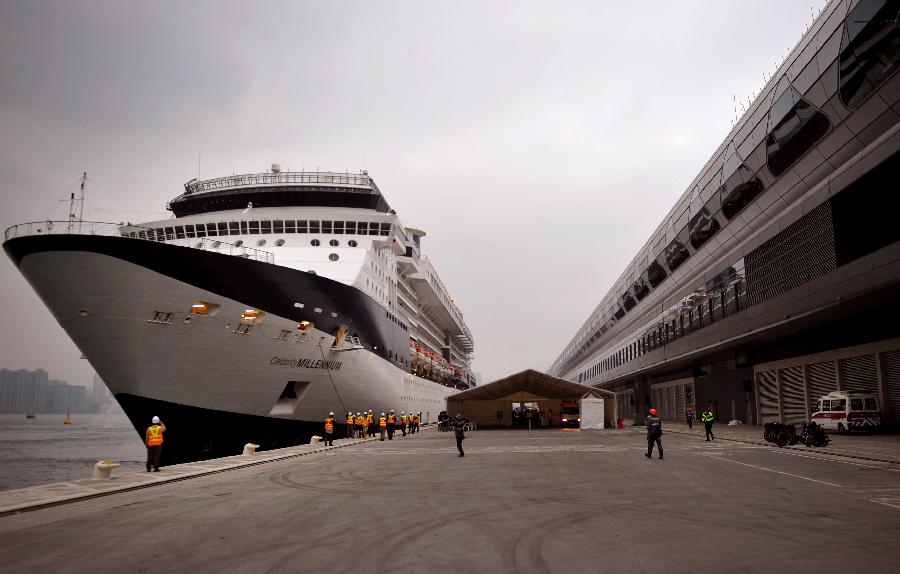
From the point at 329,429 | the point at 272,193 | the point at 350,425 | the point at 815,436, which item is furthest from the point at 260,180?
the point at 815,436

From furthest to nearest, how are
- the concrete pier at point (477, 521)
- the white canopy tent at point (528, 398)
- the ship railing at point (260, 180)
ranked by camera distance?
the white canopy tent at point (528, 398), the ship railing at point (260, 180), the concrete pier at point (477, 521)

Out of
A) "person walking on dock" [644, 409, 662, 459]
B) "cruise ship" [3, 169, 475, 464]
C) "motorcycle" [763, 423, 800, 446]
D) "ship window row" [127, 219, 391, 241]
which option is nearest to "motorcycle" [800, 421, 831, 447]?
"motorcycle" [763, 423, 800, 446]

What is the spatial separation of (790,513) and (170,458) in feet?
65.8

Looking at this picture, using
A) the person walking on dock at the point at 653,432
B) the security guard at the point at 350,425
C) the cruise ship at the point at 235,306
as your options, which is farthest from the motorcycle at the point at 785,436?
the security guard at the point at 350,425

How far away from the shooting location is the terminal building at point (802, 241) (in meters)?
21.5

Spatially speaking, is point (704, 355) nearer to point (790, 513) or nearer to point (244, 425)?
point (244, 425)

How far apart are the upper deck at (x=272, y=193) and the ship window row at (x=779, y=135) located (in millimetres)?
20533

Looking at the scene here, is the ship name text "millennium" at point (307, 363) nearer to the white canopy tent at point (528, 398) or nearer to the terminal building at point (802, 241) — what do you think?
the white canopy tent at point (528, 398)

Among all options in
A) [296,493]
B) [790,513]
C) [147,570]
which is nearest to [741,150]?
[790,513]

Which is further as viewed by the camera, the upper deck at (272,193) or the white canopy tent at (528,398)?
the white canopy tent at (528,398)

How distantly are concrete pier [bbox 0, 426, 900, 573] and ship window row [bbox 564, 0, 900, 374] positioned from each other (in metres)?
14.0

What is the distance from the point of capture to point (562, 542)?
7266 millimetres

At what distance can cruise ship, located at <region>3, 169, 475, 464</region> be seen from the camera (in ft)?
64.8

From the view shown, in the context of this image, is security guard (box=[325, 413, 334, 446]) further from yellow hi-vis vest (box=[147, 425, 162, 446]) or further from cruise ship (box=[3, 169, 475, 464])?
yellow hi-vis vest (box=[147, 425, 162, 446])
